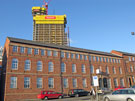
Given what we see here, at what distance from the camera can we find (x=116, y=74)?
2032 inches

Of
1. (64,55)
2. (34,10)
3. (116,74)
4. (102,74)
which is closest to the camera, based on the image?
(64,55)

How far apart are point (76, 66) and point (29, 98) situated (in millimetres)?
15361

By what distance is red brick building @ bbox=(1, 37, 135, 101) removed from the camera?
31.3m

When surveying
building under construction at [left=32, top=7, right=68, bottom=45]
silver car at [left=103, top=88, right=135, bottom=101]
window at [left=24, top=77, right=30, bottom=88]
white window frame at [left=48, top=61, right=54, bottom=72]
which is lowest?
silver car at [left=103, top=88, right=135, bottom=101]

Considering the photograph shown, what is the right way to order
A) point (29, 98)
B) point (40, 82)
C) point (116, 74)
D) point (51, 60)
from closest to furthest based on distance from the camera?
point (29, 98) → point (40, 82) → point (51, 60) → point (116, 74)

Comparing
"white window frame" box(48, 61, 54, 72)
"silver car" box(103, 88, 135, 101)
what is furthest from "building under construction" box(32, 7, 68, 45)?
"silver car" box(103, 88, 135, 101)

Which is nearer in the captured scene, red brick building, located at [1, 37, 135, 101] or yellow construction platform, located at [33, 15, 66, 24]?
red brick building, located at [1, 37, 135, 101]

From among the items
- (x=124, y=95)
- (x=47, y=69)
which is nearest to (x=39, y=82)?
(x=47, y=69)

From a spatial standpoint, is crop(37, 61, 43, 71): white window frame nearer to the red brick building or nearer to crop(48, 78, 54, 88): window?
the red brick building

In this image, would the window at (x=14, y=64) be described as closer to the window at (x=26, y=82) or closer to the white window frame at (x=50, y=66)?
the window at (x=26, y=82)

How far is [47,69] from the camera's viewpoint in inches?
1421

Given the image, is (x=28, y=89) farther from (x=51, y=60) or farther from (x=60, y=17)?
(x=60, y=17)

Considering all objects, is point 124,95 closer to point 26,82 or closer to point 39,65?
point 26,82

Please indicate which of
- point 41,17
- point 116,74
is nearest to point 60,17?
point 41,17
